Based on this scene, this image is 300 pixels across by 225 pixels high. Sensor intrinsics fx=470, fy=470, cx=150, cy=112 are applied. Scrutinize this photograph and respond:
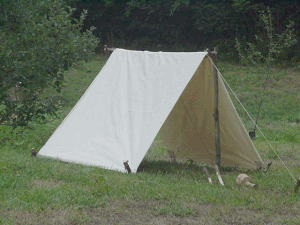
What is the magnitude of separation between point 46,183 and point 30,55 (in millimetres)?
3467

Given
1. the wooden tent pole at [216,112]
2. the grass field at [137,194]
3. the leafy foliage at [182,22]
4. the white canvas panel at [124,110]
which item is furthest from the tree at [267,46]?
the white canvas panel at [124,110]

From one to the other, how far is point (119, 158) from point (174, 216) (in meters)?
1.73

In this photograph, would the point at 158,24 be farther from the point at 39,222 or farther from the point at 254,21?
the point at 39,222

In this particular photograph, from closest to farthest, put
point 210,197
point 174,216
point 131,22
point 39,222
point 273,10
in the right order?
point 39,222 < point 174,216 < point 210,197 < point 273,10 < point 131,22

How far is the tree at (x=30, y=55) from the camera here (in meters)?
7.70

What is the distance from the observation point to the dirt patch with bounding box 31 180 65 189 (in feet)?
16.0

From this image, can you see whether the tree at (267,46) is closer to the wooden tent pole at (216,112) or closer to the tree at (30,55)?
the wooden tent pole at (216,112)

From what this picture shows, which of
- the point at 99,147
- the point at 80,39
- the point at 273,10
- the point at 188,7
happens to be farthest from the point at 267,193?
the point at 188,7

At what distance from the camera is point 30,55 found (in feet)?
26.0

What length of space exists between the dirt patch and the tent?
0.84 m

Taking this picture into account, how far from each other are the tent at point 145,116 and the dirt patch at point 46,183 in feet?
2.74

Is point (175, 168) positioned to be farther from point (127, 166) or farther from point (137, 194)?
point (137, 194)

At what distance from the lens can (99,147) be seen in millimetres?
6055

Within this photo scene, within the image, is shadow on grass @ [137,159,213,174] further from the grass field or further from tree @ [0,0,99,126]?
tree @ [0,0,99,126]
